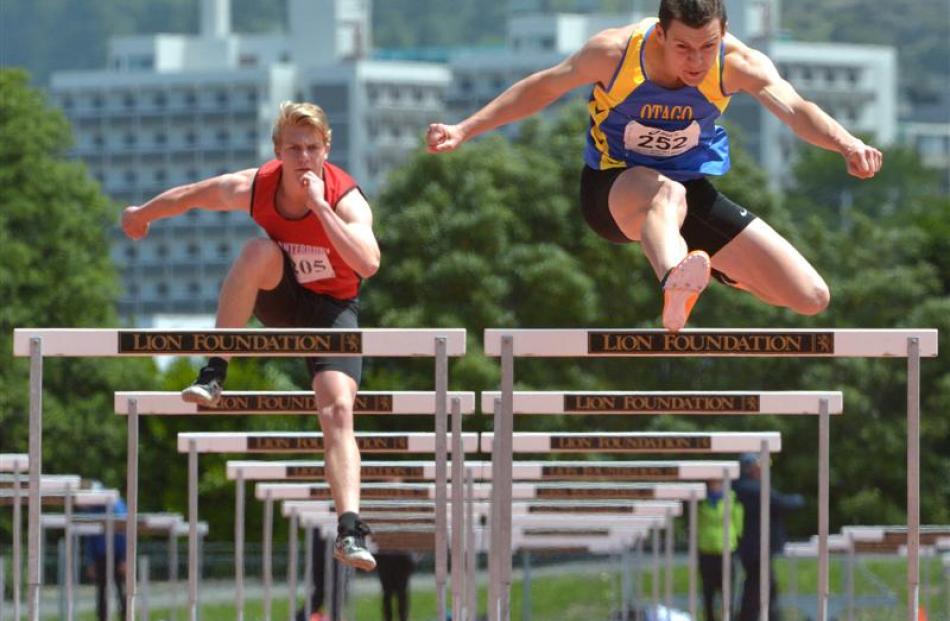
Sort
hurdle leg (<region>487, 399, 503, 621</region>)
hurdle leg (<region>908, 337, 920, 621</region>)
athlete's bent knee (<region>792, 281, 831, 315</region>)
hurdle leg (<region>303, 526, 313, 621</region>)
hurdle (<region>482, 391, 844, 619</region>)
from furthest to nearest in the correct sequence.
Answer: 1. hurdle leg (<region>303, 526, 313, 621</region>)
2. hurdle (<region>482, 391, 844, 619</region>)
3. athlete's bent knee (<region>792, 281, 831, 315</region>)
4. hurdle leg (<region>487, 399, 503, 621</region>)
5. hurdle leg (<region>908, 337, 920, 621</region>)

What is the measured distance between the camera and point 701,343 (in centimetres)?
959

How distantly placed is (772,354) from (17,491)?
6.13 m

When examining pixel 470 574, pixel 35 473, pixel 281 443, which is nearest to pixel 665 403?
pixel 470 574

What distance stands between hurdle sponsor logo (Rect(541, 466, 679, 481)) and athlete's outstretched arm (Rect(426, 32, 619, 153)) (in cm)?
624

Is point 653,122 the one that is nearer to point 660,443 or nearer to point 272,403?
point 272,403

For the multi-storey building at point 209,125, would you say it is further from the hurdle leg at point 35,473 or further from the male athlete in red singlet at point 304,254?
the hurdle leg at point 35,473

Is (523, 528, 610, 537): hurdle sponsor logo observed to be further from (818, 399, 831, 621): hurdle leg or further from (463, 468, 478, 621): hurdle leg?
(818, 399, 831, 621): hurdle leg

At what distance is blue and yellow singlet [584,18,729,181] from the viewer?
10383mm

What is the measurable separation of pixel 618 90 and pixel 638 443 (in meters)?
4.20

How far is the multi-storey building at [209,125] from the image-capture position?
174 meters

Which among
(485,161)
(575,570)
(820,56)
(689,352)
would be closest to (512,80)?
(820,56)

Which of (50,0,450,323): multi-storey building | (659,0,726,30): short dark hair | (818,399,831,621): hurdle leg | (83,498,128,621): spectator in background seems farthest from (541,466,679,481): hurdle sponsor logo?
(50,0,450,323): multi-storey building

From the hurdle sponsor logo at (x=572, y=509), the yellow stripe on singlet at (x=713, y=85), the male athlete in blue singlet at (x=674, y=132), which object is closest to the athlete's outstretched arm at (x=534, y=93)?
the male athlete in blue singlet at (x=674, y=132)

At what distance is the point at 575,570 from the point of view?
126ft
